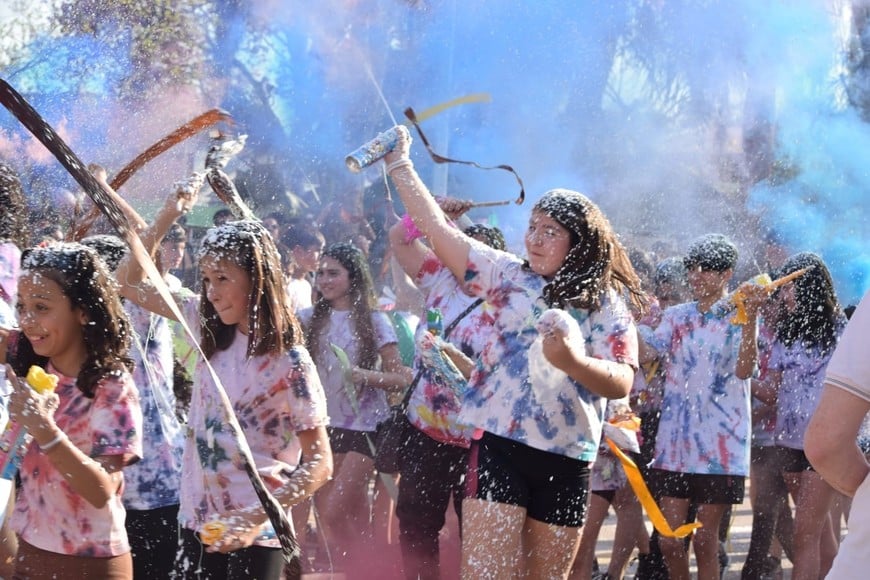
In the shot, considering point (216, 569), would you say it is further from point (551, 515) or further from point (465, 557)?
point (551, 515)

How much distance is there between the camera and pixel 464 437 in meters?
4.92

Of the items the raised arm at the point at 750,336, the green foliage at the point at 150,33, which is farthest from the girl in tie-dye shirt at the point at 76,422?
the green foliage at the point at 150,33

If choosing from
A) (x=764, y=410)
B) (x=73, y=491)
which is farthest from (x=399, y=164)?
(x=764, y=410)

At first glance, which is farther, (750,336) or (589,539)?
(589,539)

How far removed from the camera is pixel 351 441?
18.8ft

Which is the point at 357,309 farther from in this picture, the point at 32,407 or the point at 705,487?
the point at 32,407

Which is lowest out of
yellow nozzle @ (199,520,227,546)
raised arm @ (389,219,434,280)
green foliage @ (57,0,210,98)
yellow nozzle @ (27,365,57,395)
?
yellow nozzle @ (199,520,227,546)

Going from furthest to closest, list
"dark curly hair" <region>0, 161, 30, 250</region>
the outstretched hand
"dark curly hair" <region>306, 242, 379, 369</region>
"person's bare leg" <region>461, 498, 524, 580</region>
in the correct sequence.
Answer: "dark curly hair" <region>306, 242, 379, 369</region>
"dark curly hair" <region>0, 161, 30, 250</region>
"person's bare leg" <region>461, 498, 524, 580</region>
the outstretched hand

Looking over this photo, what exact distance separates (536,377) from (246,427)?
0.87m

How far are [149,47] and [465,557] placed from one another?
7.73m

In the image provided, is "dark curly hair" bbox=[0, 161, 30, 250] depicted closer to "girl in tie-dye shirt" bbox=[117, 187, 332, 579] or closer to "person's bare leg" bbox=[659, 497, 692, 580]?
"girl in tie-dye shirt" bbox=[117, 187, 332, 579]

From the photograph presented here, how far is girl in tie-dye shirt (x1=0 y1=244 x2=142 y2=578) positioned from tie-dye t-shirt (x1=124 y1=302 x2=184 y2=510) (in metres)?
0.66

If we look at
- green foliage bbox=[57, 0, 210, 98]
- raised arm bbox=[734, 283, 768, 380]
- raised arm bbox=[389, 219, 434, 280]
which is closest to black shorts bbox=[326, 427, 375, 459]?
raised arm bbox=[389, 219, 434, 280]

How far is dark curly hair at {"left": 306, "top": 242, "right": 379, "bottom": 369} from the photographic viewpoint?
5742 millimetres
